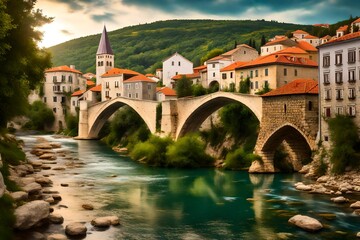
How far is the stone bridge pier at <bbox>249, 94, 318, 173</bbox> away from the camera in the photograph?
31109 millimetres

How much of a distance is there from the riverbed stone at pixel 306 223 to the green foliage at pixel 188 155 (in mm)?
18922

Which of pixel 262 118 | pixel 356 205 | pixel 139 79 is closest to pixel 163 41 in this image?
pixel 139 79

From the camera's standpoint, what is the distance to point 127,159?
145ft

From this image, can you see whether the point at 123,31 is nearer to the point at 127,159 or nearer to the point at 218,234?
the point at 127,159

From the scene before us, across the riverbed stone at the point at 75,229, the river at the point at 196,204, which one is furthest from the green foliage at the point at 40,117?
the riverbed stone at the point at 75,229

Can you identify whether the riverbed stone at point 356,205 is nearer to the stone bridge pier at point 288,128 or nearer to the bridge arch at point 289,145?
the stone bridge pier at point 288,128

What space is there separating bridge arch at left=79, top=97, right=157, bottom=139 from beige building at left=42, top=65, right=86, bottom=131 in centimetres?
1475

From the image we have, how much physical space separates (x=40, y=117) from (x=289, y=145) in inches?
2160

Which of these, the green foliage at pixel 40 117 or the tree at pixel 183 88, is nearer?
the tree at pixel 183 88

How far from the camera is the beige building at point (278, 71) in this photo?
45312mm

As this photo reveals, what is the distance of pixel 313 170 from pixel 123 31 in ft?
550

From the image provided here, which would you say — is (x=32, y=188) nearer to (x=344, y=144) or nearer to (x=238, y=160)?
(x=238, y=160)

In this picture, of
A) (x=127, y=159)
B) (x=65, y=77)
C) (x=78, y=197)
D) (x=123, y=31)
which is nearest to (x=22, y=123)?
(x=65, y=77)

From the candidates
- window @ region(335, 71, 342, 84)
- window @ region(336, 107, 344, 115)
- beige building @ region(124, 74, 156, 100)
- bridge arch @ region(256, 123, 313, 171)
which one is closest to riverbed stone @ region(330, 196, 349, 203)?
window @ region(336, 107, 344, 115)
